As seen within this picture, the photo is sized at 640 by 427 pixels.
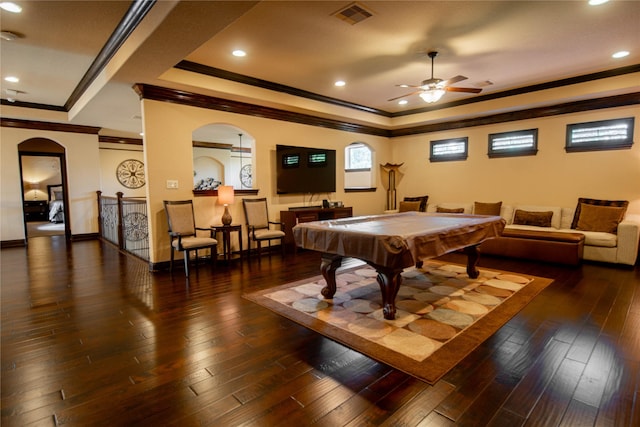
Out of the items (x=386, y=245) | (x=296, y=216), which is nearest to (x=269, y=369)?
(x=386, y=245)

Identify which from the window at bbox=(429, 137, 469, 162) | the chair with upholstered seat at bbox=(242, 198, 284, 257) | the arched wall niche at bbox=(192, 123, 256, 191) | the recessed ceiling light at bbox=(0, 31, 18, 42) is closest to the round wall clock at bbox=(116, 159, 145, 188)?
the arched wall niche at bbox=(192, 123, 256, 191)

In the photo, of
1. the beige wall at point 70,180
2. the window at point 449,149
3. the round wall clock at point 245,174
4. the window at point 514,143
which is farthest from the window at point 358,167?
the beige wall at point 70,180

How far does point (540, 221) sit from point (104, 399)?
21.3ft

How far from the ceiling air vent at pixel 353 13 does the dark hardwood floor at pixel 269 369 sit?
9.74 feet

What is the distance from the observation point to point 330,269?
336cm

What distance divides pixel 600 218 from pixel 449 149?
121 inches

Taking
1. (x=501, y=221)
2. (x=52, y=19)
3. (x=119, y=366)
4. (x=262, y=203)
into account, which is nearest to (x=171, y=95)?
(x=52, y=19)

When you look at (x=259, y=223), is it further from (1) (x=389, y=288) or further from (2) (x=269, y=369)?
(2) (x=269, y=369)

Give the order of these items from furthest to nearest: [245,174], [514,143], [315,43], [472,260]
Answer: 1. [245,174]
2. [514,143]
3. [472,260]
4. [315,43]

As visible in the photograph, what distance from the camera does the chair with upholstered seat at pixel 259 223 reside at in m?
5.34

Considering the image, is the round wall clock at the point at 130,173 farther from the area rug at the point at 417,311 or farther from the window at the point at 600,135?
the window at the point at 600,135

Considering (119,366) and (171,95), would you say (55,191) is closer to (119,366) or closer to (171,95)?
(171,95)

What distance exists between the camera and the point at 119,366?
2193mm

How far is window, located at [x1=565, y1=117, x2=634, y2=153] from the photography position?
5203 mm
